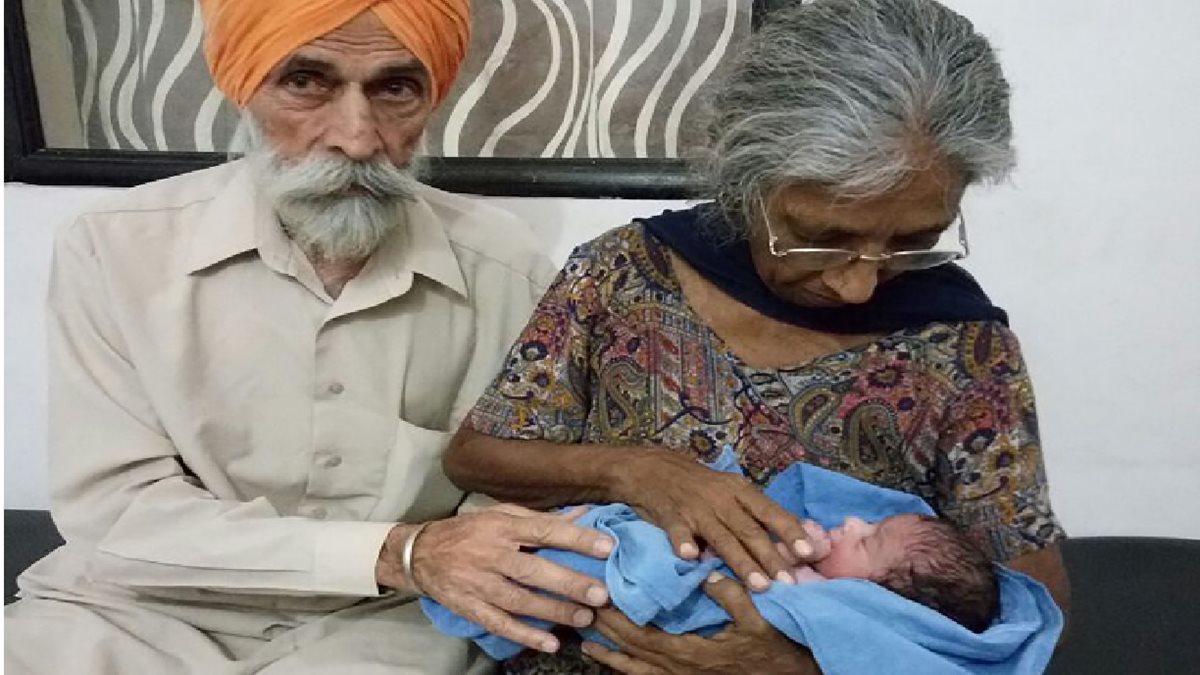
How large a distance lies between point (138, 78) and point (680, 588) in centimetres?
167

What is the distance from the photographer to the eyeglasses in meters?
1.36

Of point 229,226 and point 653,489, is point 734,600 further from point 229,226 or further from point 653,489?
point 229,226

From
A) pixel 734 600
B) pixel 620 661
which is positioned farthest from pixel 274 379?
pixel 734 600

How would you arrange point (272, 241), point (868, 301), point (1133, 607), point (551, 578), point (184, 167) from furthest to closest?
point (184, 167) → point (1133, 607) → point (272, 241) → point (868, 301) → point (551, 578)

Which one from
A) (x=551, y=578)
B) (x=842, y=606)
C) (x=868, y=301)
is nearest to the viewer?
(x=842, y=606)

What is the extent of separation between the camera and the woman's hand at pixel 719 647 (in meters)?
1.29

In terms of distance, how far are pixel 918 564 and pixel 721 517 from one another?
8.7 inches

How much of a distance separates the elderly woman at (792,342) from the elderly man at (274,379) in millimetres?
221

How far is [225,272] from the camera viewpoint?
65.9 inches

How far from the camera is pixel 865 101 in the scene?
49.9 inches

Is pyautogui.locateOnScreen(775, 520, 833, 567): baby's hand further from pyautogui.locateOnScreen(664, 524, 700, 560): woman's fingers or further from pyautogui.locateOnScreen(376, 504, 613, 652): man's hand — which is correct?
pyautogui.locateOnScreen(376, 504, 613, 652): man's hand

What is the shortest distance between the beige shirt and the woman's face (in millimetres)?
600

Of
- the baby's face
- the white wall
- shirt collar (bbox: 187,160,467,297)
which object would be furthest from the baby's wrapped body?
the white wall

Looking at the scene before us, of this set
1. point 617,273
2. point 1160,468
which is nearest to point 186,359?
point 617,273
